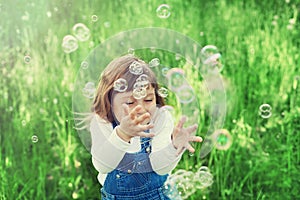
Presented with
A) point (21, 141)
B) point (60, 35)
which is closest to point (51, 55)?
point (60, 35)

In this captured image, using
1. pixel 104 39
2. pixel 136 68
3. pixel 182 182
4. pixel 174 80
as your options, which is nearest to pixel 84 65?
pixel 136 68

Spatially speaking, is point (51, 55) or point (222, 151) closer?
point (222, 151)

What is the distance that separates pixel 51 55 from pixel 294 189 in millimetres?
1326

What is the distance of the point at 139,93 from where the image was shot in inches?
74.1

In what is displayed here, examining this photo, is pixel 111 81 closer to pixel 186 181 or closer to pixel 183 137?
pixel 183 137

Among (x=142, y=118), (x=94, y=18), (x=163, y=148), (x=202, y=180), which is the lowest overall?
(x=202, y=180)

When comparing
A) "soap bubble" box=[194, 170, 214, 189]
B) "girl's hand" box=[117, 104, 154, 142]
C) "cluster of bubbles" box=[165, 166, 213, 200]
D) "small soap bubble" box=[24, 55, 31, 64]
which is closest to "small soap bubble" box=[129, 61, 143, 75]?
"girl's hand" box=[117, 104, 154, 142]

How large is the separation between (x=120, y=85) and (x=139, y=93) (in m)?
0.08

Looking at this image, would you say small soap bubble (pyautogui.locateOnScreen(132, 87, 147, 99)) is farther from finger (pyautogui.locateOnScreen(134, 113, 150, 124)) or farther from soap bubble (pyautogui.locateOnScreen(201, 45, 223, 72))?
soap bubble (pyautogui.locateOnScreen(201, 45, 223, 72))

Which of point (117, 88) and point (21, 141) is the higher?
point (117, 88)

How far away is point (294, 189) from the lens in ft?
9.24

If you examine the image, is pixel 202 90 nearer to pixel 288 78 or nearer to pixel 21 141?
pixel 288 78

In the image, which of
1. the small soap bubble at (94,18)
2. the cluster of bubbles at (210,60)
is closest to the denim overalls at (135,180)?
the cluster of bubbles at (210,60)

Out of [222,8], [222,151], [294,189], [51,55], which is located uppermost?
[222,8]
